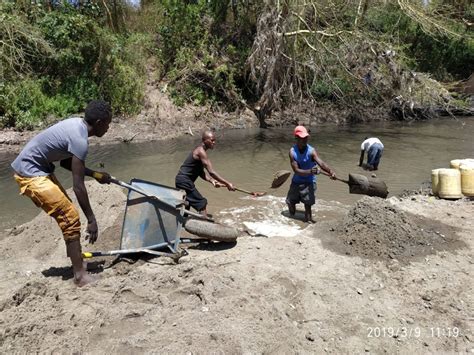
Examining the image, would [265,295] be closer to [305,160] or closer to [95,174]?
[95,174]

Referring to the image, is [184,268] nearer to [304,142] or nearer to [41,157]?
[41,157]

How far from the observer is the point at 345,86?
648 inches

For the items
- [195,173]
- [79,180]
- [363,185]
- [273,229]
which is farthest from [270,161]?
[79,180]

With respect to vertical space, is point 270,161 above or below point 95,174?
below

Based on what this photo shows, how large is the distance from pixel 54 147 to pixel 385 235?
3.87m

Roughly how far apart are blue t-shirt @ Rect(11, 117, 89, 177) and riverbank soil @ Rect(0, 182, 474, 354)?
1147mm

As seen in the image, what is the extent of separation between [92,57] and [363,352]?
48.2 feet

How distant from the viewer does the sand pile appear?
4.75m

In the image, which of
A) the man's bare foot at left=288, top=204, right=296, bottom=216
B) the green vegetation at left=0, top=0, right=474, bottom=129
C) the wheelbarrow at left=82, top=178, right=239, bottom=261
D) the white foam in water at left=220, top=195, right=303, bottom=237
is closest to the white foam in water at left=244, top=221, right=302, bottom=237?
the white foam in water at left=220, top=195, right=303, bottom=237

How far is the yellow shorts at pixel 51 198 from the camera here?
3498 mm

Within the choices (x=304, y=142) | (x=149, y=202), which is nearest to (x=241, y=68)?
(x=304, y=142)

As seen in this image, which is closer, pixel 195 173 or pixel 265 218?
pixel 195 173

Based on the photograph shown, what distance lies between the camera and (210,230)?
4.61 m

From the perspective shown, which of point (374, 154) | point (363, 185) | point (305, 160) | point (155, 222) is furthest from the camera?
point (374, 154)
